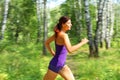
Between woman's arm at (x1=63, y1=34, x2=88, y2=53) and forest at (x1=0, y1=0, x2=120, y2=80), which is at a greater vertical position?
woman's arm at (x1=63, y1=34, x2=88, y2=53)

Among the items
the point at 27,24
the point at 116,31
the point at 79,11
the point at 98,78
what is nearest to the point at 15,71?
the point at 98,78

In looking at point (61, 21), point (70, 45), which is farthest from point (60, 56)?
point (61, 21)

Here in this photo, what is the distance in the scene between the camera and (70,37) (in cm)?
3972

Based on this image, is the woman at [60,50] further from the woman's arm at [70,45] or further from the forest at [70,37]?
the forest at [70,37]

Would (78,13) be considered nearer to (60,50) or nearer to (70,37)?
(70,37)

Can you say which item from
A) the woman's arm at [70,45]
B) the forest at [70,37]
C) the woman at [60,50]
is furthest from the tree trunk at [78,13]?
the woman's arm at [70,45]

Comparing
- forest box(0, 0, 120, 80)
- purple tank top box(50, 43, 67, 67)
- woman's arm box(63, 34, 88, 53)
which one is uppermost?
woman's arm box(63, 34, 88, 53)

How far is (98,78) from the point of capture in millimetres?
10109

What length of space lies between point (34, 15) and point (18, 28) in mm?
2850

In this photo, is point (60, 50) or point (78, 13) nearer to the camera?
point (60, 50)

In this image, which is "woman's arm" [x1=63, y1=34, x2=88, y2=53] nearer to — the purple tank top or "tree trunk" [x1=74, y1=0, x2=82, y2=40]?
the purple tank top

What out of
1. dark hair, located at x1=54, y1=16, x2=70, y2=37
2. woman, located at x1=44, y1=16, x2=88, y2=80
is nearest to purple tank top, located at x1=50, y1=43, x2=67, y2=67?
woman, located at x1=44, y1=16, x2=88, y2=80

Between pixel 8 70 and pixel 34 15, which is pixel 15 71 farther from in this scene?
pixel 34 15

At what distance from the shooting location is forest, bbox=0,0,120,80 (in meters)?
10.7
